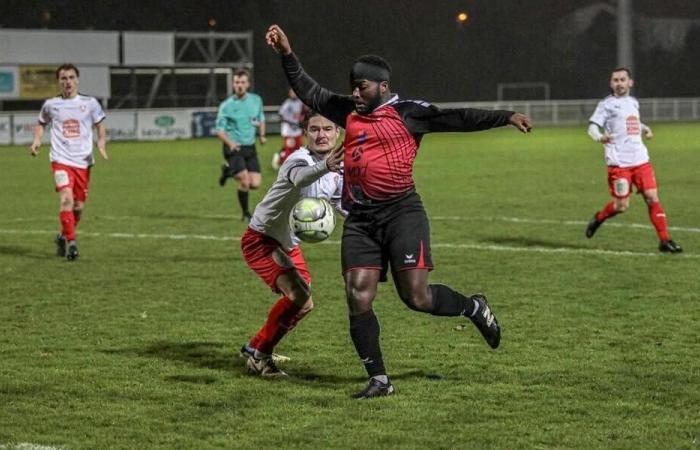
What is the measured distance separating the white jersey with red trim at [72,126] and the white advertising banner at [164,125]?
31311mm

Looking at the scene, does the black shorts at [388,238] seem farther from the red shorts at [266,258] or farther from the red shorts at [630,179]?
the red shorts at [630,179]

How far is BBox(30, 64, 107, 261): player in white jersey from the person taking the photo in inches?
527

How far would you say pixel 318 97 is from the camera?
22.8 ft

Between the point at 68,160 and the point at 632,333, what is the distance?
751cm

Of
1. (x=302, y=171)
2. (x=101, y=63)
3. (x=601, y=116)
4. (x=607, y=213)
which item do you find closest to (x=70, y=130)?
(x=601, y=116)

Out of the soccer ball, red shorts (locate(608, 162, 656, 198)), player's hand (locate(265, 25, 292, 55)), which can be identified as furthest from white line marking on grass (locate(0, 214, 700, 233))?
the soccer ball

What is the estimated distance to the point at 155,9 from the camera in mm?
57031

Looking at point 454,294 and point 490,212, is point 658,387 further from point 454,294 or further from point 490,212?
point 490,212

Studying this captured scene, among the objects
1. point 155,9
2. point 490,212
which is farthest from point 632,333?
point 155,9

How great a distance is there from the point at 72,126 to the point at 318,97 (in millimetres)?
7377

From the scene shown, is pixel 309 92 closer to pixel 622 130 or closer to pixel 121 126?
pixel 622 130

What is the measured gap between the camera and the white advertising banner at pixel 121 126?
144ft

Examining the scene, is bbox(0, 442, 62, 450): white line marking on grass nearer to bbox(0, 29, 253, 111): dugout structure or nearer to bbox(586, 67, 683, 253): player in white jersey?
bbox(586, 67, 683, 253): player in white jersey

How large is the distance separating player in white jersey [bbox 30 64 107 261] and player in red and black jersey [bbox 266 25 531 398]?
23.9 feet
